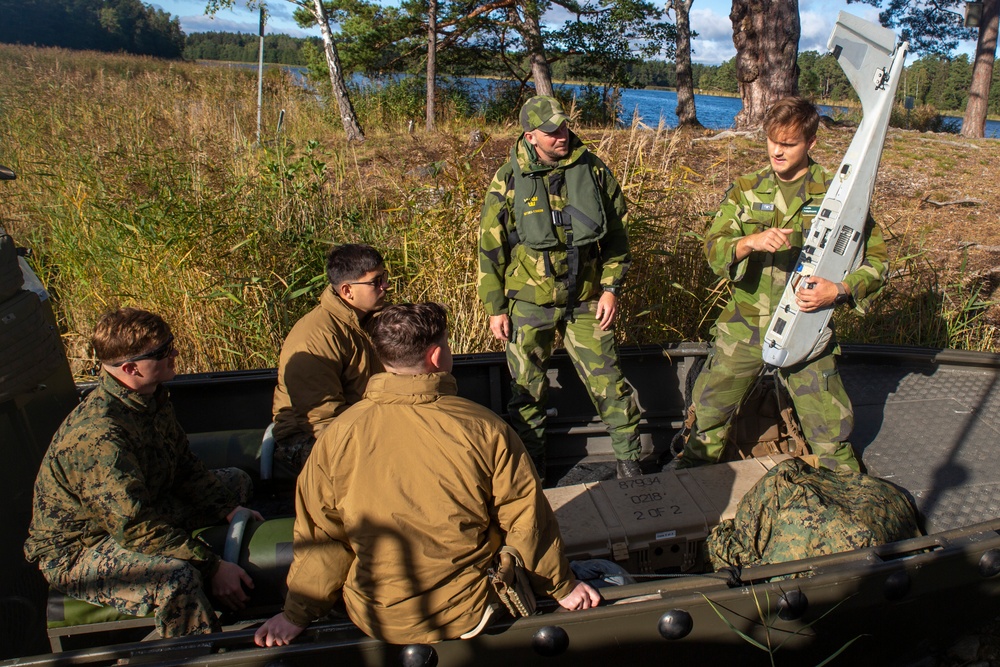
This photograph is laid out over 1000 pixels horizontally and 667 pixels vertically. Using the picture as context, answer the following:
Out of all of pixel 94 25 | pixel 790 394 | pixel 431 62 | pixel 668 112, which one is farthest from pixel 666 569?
pixel 94 25

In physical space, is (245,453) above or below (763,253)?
below

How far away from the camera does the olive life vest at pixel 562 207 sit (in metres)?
3.17

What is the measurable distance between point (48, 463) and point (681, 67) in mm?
11337

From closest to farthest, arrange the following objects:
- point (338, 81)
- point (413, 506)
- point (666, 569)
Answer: point (413, 506) → point (666, 569) → point (338, 81)

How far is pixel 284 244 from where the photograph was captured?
5035mm

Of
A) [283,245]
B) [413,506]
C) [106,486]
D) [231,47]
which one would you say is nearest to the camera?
[413,506]

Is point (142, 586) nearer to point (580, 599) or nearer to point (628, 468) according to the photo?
point (580, 599)

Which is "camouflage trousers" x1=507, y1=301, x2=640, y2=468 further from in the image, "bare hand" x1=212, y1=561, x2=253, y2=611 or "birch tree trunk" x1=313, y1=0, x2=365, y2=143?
"birch tree trunk" x1=313, y1=0, x2=365, y2=143

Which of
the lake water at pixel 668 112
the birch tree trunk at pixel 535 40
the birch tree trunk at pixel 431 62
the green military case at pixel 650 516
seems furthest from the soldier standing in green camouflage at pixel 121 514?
the birch tree trunk at pixel 535 40

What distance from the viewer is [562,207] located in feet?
10.5

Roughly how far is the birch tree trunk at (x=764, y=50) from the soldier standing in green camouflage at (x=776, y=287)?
6.61m

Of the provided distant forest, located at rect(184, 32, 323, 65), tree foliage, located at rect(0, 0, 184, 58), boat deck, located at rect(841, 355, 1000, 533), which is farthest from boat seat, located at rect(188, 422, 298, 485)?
tree foliage, located at rect(0, 0, 184, 58)

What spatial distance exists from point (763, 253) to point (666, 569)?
140 centimetres

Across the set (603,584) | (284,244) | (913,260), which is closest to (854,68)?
(603,584)
